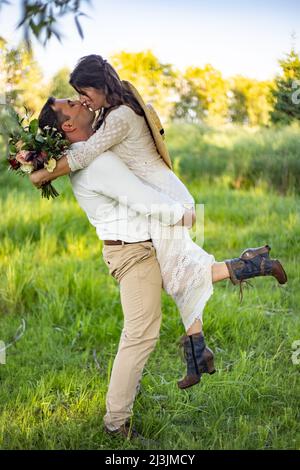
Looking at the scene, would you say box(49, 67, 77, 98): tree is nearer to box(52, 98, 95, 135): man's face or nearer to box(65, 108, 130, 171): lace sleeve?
box(52, 98, 95, 135): man's face

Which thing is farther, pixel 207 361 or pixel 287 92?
pixel 287 92

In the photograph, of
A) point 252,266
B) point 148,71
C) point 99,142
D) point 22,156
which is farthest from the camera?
point 148,71

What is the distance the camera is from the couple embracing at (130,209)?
2.70m

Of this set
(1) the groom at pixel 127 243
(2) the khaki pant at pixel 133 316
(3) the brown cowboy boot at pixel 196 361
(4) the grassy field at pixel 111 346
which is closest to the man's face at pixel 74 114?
(1) the groom at pixel 127 243

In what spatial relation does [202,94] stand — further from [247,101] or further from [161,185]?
[161,185]

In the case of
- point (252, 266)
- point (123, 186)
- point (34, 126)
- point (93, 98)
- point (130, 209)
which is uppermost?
point (93, 98)

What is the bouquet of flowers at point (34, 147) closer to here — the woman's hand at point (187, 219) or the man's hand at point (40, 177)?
the man's hand at point (40, 177)

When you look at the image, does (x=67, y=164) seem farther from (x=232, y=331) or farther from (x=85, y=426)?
(x=232, y=331)

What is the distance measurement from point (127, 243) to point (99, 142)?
438 millimetres

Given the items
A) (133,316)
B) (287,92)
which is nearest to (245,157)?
(287,92)

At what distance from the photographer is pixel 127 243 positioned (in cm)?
284

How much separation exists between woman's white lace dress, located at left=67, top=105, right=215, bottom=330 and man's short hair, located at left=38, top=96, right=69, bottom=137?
0.13 meters
